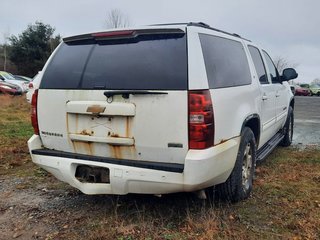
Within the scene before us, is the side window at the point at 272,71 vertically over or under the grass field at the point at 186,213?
over

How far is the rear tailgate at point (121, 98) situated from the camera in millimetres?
3088

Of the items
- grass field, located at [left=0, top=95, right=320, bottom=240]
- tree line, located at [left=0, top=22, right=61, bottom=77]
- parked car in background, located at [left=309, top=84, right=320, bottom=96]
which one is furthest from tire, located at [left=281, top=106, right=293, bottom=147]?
parked car in background, located at [left=309, top=84, right=320, bottom=96]

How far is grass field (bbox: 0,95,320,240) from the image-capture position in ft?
10.8

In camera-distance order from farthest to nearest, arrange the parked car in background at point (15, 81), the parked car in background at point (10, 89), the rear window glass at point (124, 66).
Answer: the parked car in background at point (15, 81), the parked car in background at point (10, 89), the rear window glass at point (124, 66)

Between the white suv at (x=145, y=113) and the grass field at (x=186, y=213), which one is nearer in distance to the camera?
the white suv at (x=145, y=113)

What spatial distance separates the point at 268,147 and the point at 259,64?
49.4 inches

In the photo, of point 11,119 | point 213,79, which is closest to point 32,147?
point 213,79

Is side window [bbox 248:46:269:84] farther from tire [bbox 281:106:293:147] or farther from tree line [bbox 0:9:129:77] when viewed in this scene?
tree line [bbox 0:9:129:77]

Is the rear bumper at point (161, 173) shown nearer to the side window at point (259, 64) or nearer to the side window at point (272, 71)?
the side window at point (259, 64)

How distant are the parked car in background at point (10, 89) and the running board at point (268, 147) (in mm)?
17004

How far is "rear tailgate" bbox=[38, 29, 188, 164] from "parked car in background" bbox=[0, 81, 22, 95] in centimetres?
1790

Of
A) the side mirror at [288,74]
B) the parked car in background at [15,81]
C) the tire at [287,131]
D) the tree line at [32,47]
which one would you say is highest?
the tree line at [32,47]

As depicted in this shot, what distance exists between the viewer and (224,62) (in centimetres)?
370

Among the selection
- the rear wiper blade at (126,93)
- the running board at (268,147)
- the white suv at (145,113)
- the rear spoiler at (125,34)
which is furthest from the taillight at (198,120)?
the running board at (268,147)
